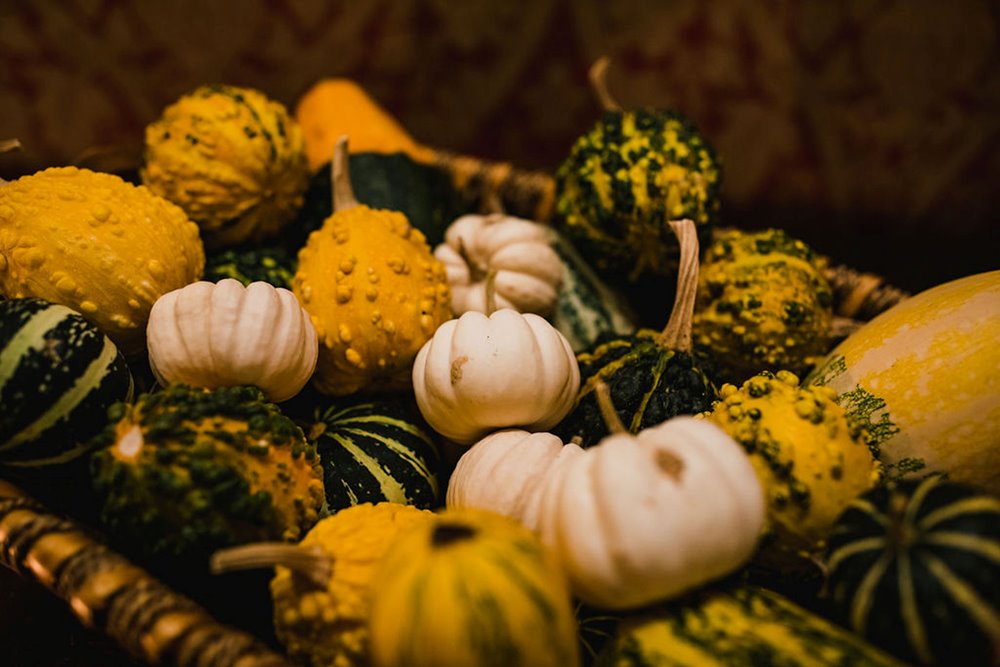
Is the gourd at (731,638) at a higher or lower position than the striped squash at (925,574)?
lower

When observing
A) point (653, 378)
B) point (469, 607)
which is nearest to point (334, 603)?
point (469, 607)

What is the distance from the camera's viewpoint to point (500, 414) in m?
1.06

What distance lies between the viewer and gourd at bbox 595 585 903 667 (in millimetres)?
757

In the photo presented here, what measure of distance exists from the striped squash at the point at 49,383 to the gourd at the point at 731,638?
736 mm

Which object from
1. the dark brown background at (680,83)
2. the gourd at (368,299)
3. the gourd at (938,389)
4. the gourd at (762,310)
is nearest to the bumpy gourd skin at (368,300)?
the gourd at (368,299)

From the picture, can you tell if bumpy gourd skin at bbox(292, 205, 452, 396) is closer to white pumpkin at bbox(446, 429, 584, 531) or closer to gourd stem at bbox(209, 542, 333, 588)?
white pumpkin at bbox(446, 429, 584, 531)

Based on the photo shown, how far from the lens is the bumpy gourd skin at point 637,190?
1333 mm

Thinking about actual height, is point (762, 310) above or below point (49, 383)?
above

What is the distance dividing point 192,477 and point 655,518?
0.54m

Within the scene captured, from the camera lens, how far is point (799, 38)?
2670mm

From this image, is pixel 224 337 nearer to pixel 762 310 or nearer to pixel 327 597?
pixel 327 597

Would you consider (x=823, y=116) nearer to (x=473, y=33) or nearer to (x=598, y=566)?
(x=473, y=33)

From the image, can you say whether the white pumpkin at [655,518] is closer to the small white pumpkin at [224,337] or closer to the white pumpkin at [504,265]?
the small white pumpkin at [224,337]

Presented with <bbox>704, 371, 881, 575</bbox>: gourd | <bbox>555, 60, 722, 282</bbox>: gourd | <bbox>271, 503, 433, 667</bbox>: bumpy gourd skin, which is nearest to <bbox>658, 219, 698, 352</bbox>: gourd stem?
<bbox>555, 60, 722, 282</bbox>: gourd
